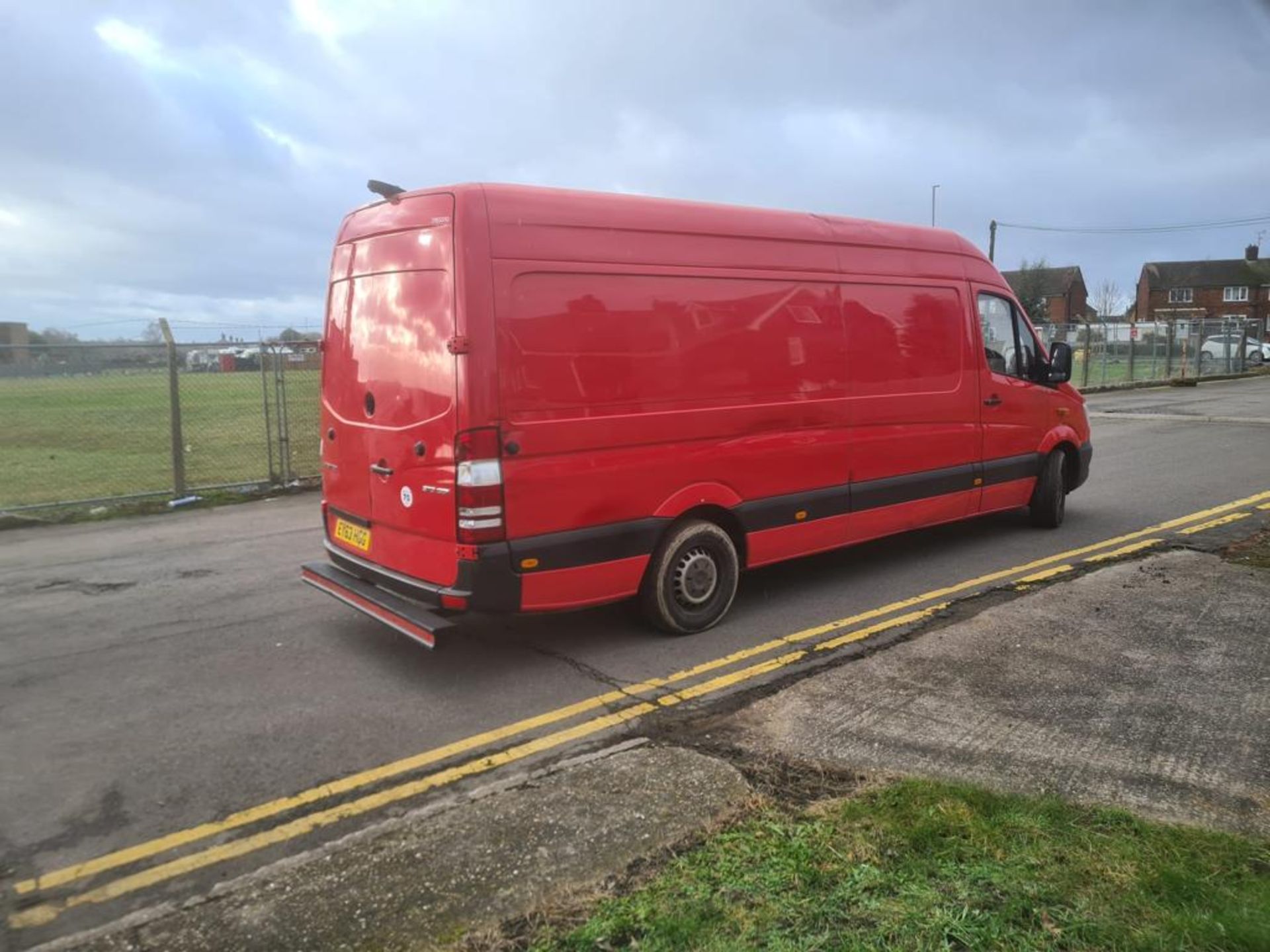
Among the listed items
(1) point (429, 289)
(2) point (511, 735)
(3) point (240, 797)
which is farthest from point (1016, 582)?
(3) point (240, 797)

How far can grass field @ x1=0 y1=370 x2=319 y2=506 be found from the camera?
404 inches

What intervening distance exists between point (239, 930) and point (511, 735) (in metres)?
1.52

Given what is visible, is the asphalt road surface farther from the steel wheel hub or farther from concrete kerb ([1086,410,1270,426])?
concrete kerb ([1086,410,1270,426])

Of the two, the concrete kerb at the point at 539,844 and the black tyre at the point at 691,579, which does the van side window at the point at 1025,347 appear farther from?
the concrete kerb at the point at 539,844

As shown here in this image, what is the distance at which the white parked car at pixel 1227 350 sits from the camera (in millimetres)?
32688

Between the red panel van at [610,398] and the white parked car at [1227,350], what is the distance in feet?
106

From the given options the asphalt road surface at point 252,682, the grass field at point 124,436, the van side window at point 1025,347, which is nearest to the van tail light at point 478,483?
the asphalt road surface at point 252,682

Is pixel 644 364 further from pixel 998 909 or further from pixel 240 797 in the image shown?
pixel 998 909

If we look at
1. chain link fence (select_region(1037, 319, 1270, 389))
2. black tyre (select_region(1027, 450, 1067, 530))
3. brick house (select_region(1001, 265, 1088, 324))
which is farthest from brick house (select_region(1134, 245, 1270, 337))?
black tyre (select_region(1027, 450, 1067, 530))

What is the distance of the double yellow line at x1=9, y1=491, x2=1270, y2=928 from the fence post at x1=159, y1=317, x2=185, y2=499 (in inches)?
312

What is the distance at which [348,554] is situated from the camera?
5.39 m

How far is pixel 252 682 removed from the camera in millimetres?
4746

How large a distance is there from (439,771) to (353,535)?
2.03 meters

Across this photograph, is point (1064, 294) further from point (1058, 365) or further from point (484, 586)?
point (484, 586)
